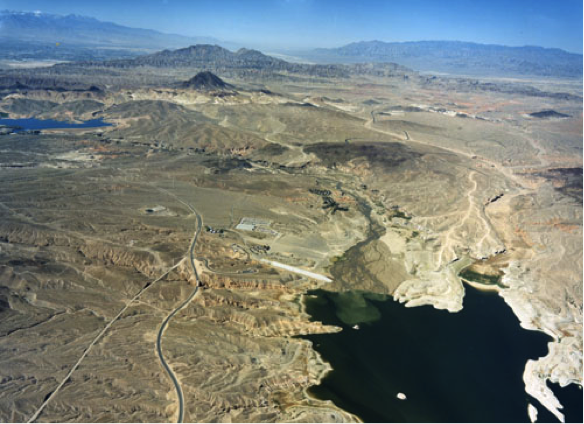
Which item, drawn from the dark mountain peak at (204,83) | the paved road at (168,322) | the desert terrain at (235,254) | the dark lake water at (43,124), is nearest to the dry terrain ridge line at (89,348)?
the desert terrain at (235,254)

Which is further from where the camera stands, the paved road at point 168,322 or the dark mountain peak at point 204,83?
the dark mountain peak at point 204,83

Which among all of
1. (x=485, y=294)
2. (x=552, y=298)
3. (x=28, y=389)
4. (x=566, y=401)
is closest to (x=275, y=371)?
(x=28, y=389)

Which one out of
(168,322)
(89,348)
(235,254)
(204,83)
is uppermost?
(204,83)

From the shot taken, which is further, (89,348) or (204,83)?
(204,83)

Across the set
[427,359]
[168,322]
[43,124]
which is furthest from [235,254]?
[43,124]

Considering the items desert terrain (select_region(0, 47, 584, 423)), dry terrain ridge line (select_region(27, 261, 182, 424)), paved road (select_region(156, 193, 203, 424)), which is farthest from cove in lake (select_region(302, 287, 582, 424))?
dry terrain ridge line (select_region(27, 261, 182, 424))

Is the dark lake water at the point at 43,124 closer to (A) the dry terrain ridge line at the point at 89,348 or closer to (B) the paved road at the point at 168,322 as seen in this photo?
(B) the paved road at the point at 168,322

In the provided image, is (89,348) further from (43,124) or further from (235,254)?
(43,124)
